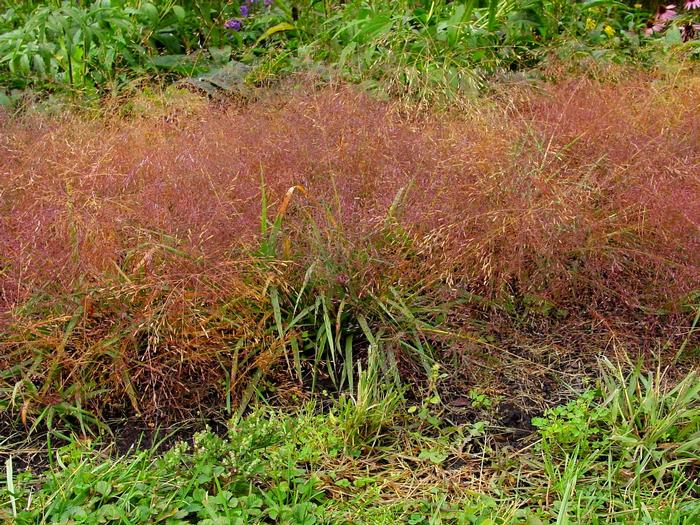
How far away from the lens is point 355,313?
250 centimetres

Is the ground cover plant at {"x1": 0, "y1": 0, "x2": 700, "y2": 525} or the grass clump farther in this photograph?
the ground cover plant at {"x1": 0, "y1": 0, "x2": 700, "y2": 525}

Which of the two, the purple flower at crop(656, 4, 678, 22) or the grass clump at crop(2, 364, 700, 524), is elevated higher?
the purple flower at crop(656, 4, 678, 22)

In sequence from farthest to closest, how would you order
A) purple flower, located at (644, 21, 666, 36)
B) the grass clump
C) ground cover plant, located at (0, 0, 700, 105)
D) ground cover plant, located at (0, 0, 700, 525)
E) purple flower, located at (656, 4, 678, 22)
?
purple flower, located at (656, 4, 678, 22) → purple flower, located at (644, 21, 666, 36) → ground cover plant, located at (0, 0, 700, 105) → ground cover plant, located at (0, 0, 700, 525) → the grass clump

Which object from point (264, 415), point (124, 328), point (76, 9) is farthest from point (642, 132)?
point (76, 9)

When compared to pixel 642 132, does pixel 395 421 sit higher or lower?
lower

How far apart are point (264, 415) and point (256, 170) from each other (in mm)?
1071

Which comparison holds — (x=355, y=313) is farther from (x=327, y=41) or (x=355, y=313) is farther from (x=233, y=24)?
(x=233, y=24)

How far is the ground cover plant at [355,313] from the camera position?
2049 millimetres

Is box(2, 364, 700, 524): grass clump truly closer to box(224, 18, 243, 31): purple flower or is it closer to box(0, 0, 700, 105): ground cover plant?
box(0, 0, 700, 105): ground cover plant

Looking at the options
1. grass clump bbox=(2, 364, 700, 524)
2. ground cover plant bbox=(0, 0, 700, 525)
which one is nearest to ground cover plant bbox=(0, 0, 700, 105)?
ground cover plant bbox=(0, 0, 700, 525)

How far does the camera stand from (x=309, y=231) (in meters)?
2.63

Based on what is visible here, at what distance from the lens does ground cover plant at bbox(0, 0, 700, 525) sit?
205 cm

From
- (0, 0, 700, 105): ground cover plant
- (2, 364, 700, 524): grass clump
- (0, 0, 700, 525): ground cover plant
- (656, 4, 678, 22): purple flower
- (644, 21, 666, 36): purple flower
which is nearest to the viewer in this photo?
(2, 364, 700, 524): grass clump

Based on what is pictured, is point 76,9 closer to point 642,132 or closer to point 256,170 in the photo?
point 256,170
